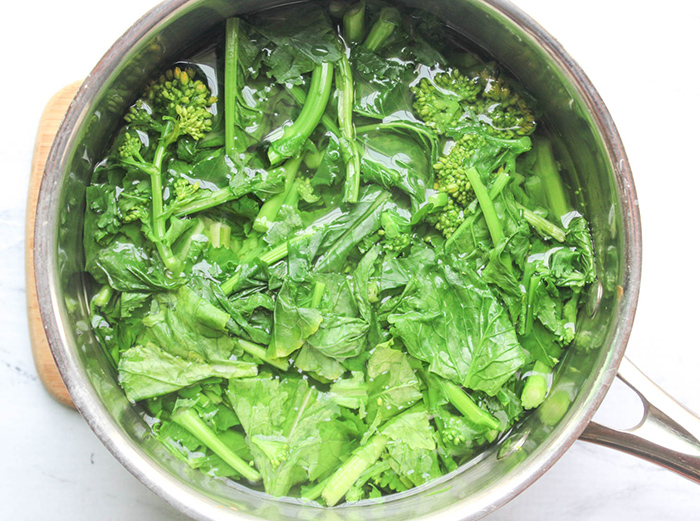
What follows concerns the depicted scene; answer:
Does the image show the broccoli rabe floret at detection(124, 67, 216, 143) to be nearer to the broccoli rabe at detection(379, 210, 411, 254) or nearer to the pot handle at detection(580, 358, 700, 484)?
the broccoli rabe at detection(379, 210, 411, 254)

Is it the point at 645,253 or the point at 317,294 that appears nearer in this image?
the point at 317,294

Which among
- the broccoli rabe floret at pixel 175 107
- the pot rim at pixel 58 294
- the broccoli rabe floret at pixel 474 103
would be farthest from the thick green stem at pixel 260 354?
the broccoli rabe floret at pixel 474 103

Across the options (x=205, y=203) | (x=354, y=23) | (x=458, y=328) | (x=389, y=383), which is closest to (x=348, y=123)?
(x=354, y=23)

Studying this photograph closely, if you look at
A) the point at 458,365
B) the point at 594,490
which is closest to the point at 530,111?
the point at 458,365

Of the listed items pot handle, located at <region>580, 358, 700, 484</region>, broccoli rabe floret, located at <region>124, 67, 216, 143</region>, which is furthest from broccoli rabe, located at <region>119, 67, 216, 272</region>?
pot handle, located at <region>580, 358, 700, 484</region>

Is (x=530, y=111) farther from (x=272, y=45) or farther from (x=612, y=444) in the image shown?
(x=612, y=444)

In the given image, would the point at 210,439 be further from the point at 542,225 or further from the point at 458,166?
the point at 542,225

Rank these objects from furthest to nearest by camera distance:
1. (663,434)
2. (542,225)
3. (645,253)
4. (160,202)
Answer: (645,253), (542,225), (160,202), (663,434)
